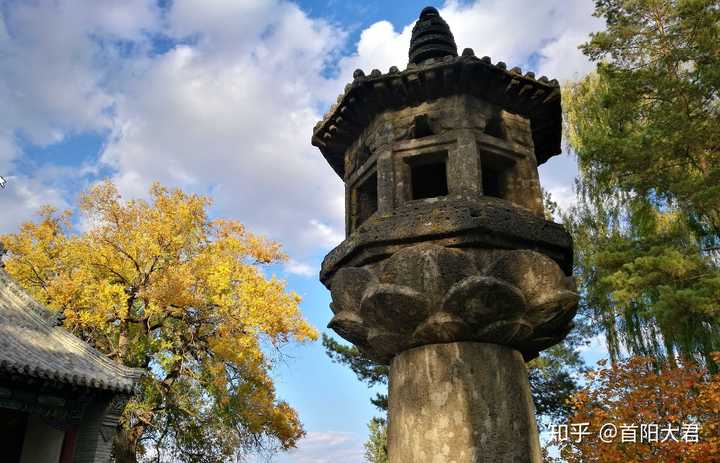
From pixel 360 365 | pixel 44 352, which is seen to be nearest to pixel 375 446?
pixel 360 365

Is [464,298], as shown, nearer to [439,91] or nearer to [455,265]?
[455,265]

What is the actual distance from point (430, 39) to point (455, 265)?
3.06m

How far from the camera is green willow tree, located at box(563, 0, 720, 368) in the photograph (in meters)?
9.96

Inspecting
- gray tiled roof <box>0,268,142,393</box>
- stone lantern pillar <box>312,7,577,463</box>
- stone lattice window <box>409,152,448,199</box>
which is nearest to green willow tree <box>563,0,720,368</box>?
stone lattice window <box>409,152,448,199</box>

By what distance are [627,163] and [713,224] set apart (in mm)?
2324

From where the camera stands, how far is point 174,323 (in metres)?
16.0

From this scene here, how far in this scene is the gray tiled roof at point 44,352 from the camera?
9812 millimetres

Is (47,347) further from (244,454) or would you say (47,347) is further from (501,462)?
(501,462)

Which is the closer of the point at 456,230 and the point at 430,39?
the point at 456,230

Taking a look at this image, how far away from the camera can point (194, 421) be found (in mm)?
15352

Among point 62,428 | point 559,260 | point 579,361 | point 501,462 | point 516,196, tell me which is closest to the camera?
point 501,462

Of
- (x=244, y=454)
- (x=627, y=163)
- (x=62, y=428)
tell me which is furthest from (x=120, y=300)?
(x=627, y=163)

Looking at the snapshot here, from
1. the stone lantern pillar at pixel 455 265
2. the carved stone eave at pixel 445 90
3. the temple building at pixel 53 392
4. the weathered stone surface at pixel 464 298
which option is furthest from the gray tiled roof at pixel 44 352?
the weathered stone surface at pixel 464 298

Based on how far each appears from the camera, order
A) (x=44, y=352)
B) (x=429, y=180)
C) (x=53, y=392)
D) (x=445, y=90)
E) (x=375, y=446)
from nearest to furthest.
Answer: (x=445, y=90)
(x=429, y=180)
(x=53, y=392)
(x=44, y=352)
(x=375, y=446)
